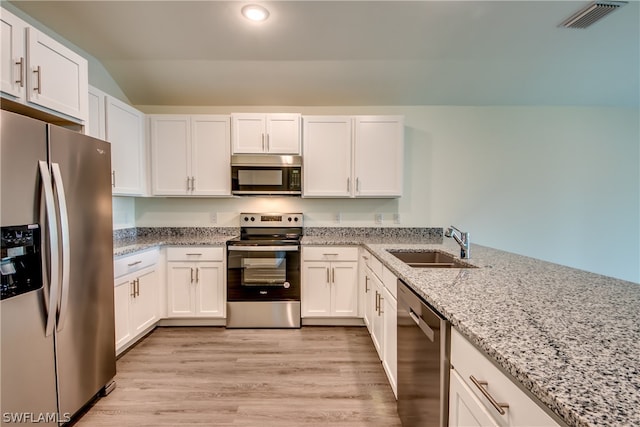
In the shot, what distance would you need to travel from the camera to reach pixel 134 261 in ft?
7.82

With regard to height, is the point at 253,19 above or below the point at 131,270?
above

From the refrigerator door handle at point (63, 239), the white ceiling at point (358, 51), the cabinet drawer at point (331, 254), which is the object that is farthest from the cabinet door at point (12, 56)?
the cabinet drawer at point (331, 254)

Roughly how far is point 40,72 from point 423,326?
8.03 feet

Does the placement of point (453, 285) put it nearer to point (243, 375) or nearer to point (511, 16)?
point (243, 375)

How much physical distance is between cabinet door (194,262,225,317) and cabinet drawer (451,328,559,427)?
7.89 feet

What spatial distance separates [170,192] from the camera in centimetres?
304

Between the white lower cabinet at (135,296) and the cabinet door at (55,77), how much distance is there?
3.88 feet

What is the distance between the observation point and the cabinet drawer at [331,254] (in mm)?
2842

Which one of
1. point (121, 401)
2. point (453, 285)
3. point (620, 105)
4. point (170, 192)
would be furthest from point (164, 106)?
point (620, 105)

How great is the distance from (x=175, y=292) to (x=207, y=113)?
2100 millimetres

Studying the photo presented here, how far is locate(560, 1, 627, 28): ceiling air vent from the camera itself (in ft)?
6.75

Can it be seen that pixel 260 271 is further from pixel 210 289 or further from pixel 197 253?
pixel 197 253

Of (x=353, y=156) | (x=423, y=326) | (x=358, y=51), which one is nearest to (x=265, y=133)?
(x=353, y=156)

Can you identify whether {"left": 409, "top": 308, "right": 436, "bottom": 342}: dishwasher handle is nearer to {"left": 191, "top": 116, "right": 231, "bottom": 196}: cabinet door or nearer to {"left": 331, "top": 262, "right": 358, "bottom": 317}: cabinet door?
{"left": 331, "top": 262, "right": 358, "bottom": 317}: cabinet door
